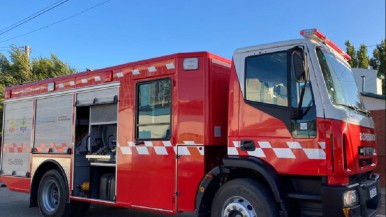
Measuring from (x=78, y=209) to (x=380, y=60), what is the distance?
35203mm

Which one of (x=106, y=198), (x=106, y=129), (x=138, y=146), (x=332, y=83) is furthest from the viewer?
(x=106, y=129)

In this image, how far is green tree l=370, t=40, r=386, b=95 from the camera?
120ft

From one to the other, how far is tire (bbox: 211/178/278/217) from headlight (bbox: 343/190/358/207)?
827 mm

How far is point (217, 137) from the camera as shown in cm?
598

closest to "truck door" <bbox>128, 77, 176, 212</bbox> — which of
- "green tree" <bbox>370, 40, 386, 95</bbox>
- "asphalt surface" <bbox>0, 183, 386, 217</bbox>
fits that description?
"asphalt surface" <bbox>0, 183, 386, 217</bbox>

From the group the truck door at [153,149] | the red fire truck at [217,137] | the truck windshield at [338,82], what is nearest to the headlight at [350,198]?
the red fire truck at [217,137]

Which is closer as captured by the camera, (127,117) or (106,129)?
(127,117)

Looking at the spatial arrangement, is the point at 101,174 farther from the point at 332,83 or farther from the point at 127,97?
the point at 332,83

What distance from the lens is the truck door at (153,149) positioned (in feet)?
20.5

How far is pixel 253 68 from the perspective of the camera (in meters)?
5.55

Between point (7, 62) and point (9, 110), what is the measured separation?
1506cm

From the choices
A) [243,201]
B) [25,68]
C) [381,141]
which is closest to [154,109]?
[243,201]

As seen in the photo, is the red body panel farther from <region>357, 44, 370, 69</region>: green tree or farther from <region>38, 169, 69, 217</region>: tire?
<region>357, 44, 370, 69</region>: green tree

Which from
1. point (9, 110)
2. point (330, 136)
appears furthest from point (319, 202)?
point (9, 110)
